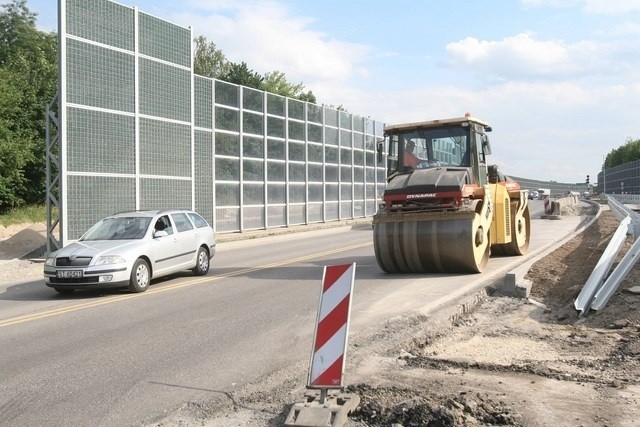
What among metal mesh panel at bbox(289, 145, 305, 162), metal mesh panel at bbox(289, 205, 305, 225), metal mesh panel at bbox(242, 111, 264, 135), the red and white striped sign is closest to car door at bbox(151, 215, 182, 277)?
the red and white striped sign

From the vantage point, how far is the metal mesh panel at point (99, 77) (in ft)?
56.9

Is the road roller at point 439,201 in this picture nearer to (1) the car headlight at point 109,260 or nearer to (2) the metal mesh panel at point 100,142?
(1) the car headlight at point 109,260

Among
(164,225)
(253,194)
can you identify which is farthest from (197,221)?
(253,194)

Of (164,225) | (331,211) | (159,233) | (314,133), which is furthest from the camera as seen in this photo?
(331,211)

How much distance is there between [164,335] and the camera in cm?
758

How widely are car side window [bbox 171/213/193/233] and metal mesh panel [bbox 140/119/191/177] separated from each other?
700 centimetres

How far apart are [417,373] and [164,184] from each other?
54.1ft

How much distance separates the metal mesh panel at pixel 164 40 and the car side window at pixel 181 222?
29.7 feet

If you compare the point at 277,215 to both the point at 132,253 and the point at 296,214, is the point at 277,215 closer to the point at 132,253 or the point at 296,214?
the point at 296,214

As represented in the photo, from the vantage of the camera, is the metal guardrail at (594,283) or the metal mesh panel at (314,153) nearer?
the metal guardrail at (594,283)

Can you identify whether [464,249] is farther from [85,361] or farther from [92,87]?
[92,87]

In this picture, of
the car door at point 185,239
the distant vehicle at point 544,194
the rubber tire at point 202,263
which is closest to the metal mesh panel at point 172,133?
the car door at point 185,239

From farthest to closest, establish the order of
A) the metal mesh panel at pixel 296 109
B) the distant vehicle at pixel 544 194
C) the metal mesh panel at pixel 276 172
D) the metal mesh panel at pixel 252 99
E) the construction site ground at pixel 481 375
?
the distant vehicle at pixel 544 194 → the metal mesh panel at pixel 296 109 → the metal mesh panel at pixel 276 172 → the metal mesh panel at pixel 252 99 → the construction site ground at pixel 481 375

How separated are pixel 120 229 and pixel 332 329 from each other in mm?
8357
